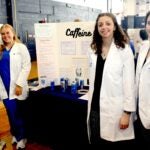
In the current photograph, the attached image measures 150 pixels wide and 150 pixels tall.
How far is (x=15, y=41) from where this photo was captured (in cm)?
253

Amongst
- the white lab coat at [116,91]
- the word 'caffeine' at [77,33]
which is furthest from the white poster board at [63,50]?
the white lab coat at [116,91]

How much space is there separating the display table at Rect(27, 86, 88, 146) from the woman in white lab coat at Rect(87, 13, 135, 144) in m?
0.42

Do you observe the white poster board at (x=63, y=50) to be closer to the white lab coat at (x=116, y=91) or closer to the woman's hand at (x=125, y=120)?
the white lab coat at (x=116, y=91)

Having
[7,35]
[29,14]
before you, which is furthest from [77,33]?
[29,14]

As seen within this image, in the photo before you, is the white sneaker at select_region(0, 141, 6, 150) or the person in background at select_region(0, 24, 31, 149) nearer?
the white sneaker at select_region(0, 141, 6, 150)

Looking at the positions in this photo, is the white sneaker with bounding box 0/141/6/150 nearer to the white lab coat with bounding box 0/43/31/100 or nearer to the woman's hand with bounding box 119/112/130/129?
the white lab coat with bounding box 0/43/31/100

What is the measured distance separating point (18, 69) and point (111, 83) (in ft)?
3.87

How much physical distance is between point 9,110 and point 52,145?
614mm

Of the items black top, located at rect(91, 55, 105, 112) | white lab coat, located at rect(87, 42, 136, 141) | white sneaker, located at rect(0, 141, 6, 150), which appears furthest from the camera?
white sneaker, located at rect(0, 141, 6, 150)

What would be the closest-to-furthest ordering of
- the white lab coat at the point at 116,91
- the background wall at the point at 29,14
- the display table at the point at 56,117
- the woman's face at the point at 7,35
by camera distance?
the white lab coat at the point at 116,91
the display table at the point at 56,117
the woman's face at the point at 7,35
the background wall at the point at 29,14

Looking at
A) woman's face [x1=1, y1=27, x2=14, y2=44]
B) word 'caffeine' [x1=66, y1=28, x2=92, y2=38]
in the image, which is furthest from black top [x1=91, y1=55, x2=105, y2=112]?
woman's face [x1=1, y1=27, x2=14, y2=44]

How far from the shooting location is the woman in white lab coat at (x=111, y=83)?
1.62 metres

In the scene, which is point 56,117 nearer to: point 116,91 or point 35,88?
point 35,88

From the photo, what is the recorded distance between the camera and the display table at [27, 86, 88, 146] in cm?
229
